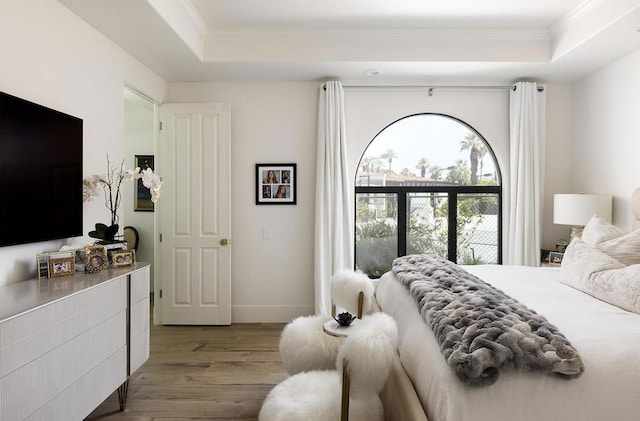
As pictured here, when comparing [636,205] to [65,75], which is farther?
[636,205]

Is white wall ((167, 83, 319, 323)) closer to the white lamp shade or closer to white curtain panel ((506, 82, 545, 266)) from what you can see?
white curtain panel ((506, 82, 545, 266))

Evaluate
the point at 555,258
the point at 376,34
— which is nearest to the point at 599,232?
the point at 555,258

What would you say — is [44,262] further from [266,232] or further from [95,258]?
[266,232]

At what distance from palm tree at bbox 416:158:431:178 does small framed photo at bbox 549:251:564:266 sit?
1.46 meters

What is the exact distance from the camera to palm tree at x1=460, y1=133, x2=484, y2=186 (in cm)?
433

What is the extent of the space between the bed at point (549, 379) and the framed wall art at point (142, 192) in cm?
423

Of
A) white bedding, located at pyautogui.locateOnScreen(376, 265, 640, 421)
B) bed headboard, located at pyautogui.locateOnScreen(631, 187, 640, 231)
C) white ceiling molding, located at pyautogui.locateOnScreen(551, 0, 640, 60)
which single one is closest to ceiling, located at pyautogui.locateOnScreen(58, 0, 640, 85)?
white ceiling molding, located at pyautogui.locateOnScreen(551, 0, 640, 60)

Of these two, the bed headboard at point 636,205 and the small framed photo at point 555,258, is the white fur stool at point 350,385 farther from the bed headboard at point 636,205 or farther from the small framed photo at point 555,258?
the small framed photo at point 555,258

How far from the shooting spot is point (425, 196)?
4.31 meters

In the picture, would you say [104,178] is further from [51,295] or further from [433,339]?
[433,339]

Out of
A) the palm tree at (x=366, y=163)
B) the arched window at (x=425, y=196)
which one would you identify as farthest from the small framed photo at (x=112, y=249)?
the palm tree at (x=366, y=163)

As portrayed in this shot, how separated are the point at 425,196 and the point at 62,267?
3.37 m

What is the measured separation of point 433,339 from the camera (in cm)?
163

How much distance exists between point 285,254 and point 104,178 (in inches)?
76.3
